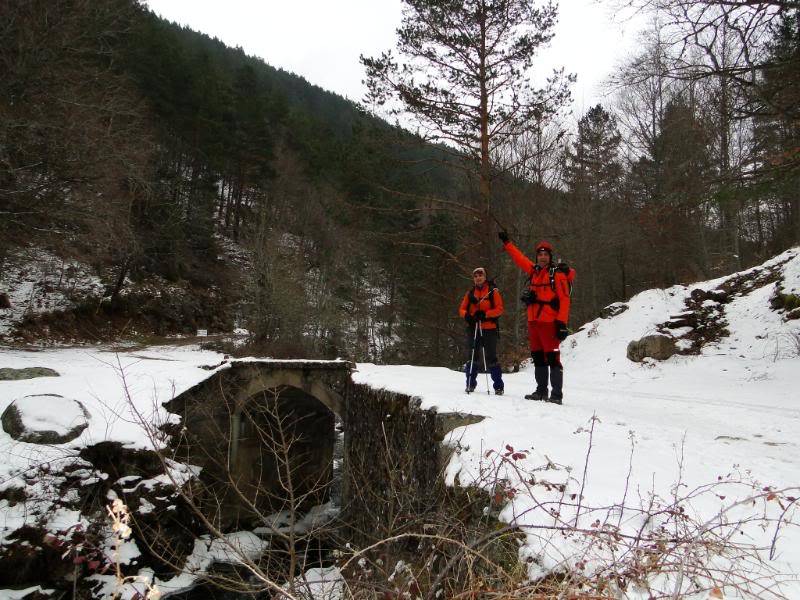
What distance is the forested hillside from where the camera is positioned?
306 inches

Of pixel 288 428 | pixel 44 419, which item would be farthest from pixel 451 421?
pixel 44 419

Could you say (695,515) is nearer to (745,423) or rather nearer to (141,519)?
(745,423)

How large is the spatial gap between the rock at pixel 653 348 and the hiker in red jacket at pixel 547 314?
265 inches

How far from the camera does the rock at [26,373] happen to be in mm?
9073

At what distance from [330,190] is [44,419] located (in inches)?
882

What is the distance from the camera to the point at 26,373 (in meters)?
9.30

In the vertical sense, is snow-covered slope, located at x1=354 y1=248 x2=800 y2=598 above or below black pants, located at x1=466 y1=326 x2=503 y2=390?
below

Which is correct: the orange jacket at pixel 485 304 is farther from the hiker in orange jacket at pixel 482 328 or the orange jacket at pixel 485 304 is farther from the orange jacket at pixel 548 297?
the orange jacket at pixel 548 297

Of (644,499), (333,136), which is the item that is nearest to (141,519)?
(644,499)

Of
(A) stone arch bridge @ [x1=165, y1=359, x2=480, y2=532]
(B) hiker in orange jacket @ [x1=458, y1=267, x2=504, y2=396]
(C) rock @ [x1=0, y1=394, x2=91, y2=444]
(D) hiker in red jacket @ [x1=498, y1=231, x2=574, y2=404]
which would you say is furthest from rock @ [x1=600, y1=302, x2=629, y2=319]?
(C) rock @ [x1=0, y1=394, x2=91, y2=444]

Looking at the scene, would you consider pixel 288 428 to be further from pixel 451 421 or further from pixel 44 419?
pixel 451 421

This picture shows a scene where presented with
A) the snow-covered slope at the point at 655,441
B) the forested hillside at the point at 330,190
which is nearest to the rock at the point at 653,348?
the snow-covered slope at the point at 655,441

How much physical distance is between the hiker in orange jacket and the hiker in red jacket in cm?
65

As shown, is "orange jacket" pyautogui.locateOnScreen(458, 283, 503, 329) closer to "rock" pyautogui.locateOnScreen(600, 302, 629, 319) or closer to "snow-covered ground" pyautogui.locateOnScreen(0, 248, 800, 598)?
"snow-covered ground" pyautogui.locateOnScreen(0, 248, 800, 598)
